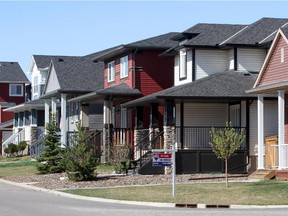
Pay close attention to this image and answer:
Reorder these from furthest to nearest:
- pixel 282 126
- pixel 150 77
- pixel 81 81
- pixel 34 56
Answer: pixel 34 56 → pixel 81 81 → pixel 150 77 → pixel 282 126

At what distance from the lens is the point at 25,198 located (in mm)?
25516

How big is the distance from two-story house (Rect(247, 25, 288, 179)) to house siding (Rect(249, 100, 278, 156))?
2.50 meters

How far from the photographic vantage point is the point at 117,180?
32406 millimetres

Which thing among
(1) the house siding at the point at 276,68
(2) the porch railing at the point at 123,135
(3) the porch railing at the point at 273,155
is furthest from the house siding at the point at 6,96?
(1) the house siding at the point at 276,68

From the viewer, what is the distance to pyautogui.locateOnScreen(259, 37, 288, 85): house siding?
31094 millimetres

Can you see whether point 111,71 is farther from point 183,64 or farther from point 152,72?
point 183,64

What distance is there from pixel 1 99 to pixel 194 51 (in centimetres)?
4650

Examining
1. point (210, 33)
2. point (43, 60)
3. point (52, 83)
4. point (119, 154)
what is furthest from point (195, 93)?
point (43, 60)

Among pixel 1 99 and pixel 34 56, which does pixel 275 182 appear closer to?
pixel 34 56

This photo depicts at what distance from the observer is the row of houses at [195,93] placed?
3284cm

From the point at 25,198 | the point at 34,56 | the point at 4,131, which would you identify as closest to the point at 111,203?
the point at 25,198

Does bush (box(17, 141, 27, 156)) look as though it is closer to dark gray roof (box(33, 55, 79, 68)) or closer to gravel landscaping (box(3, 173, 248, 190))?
dark gray roof (box(33, 55, 79, 68))

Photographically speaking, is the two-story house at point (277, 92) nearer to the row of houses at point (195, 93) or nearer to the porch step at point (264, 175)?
the row of houses at point (195, 93)

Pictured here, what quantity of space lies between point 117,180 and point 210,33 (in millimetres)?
13116
